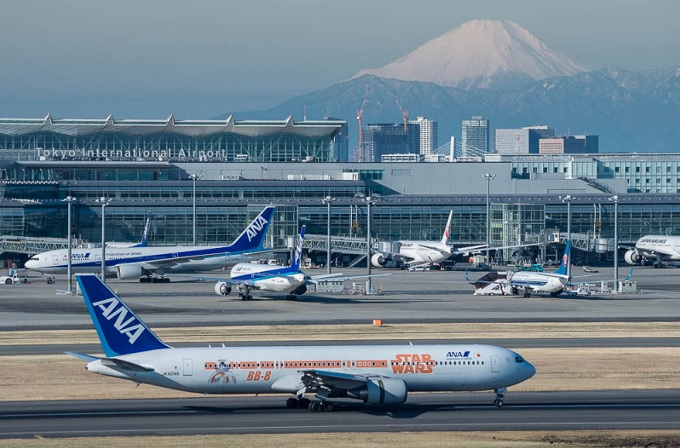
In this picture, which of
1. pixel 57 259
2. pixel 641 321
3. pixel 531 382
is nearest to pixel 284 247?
pixel 57 259

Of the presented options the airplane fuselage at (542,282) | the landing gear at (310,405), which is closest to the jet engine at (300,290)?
the airplane fuselage at (542,282)

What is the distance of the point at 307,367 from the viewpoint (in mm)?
60062

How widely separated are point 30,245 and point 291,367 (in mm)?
124906

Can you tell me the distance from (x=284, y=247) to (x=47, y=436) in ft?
454

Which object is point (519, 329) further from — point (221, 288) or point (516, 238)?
point (516, 238)

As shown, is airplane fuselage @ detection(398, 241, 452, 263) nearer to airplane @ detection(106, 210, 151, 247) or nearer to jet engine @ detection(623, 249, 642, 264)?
jet engine @ detection(623, 249, 642, 264)

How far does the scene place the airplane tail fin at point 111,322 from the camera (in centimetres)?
5912

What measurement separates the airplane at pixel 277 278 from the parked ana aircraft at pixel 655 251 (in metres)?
78.3

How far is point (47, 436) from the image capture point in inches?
2096

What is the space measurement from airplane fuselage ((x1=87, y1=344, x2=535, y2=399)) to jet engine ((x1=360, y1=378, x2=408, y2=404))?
1.40 m

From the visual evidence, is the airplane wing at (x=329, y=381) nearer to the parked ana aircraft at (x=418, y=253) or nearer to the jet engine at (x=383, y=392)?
the jet engine at (x=383, y=392)

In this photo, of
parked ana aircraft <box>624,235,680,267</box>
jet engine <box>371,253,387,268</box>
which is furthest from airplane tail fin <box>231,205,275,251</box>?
parked ana aircraft <box>624,235,680,267</box>

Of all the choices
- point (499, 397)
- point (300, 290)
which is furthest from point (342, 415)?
point (300, 290)

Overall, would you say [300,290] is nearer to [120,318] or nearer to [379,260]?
[120,318]
